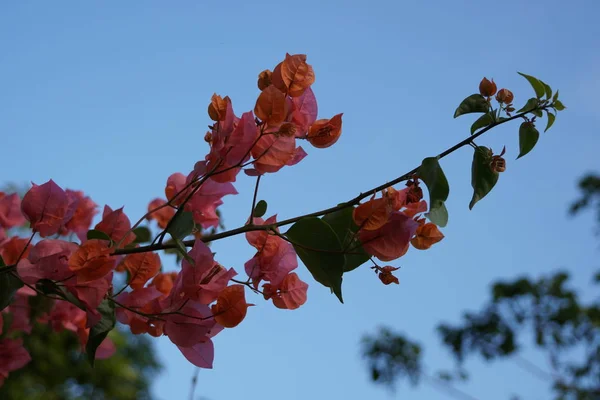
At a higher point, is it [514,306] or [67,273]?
[514,306]

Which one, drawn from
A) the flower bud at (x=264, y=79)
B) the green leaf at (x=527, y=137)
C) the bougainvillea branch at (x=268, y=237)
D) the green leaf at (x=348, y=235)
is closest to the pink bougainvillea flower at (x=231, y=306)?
the bougainvillea branch at (x=268, y=237)

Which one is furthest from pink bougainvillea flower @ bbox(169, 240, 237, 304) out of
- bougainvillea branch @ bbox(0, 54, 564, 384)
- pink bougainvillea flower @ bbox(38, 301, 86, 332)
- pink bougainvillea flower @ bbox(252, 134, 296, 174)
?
pink bougainvillea flower @ bbox(38, 301, 86, 332)

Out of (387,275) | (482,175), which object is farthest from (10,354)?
(482,175)

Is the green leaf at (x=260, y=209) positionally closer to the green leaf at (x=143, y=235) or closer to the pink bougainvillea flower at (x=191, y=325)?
the pink bougainvillea flower at (x=191, y=325)

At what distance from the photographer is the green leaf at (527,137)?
706 mm

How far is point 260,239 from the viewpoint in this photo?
0.73 metres

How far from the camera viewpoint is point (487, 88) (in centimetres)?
71

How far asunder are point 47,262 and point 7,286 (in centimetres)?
5

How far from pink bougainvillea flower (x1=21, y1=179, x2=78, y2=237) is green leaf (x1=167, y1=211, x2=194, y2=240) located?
0.19m

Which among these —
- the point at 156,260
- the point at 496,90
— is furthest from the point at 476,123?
the point at 156,260

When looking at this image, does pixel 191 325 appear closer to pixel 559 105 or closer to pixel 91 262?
pixel 91 262

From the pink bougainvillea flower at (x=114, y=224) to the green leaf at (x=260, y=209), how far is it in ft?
0.68

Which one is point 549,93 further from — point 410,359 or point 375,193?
point 410,359

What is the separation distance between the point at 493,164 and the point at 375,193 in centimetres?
12
